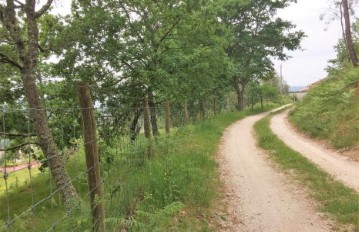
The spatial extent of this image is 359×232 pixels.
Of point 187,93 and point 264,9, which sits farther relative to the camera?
point 264,9

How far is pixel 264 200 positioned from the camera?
6.90 metres

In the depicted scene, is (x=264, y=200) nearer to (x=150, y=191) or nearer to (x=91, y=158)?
(x=150, y=191)

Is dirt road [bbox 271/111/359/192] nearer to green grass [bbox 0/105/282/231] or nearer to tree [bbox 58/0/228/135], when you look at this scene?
green grass [bbox 0/105/282/231]

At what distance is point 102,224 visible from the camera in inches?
164

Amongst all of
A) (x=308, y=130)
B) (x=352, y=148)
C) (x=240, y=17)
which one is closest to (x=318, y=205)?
(x=352, y=148)

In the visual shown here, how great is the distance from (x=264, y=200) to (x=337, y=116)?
926cm

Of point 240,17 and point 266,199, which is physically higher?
point 240,17

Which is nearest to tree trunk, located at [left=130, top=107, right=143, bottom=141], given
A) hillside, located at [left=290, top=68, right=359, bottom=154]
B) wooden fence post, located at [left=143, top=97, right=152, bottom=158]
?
wooden fence post, located at [left=143, top=97, right=152, bottom=158]

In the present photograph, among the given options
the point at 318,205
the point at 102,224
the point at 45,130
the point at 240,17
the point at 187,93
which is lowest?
the point at 318,205

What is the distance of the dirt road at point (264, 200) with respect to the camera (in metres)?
5.59

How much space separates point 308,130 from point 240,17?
21198 mm

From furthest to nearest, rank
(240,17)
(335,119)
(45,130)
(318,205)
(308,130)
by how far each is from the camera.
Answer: (240,17) < (308,130) < (335,119) < (45,130) < (318,205)

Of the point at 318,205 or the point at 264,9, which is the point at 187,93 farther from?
the point at 264,9

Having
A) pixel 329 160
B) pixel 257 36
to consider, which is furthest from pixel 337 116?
pixel 257 36
